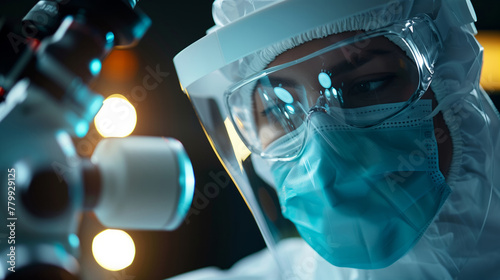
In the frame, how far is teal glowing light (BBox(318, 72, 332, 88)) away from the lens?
3.48ft

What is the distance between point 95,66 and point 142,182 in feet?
0.49

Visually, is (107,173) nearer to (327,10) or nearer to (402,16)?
(327,10)

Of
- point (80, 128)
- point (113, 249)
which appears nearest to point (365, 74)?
point (80, 128)

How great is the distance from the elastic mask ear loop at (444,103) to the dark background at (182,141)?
130 centimetres

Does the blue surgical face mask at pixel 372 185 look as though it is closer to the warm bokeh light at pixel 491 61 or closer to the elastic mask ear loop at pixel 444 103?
the elastic mask ear loop at pixel 444 103

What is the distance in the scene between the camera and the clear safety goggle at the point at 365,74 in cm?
103

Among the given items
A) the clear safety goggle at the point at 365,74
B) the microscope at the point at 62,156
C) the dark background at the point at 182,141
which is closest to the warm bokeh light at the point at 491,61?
the dark background at the point at 182,141

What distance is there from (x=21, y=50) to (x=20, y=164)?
0.15 meters

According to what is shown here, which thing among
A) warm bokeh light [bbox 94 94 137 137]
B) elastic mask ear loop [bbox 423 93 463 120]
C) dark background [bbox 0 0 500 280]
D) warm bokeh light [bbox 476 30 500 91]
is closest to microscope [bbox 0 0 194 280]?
elastic mask ear loop [bbox 423 93 463 120]

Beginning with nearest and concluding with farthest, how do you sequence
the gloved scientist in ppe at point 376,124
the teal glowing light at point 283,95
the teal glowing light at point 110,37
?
the teal glowing light at point 110,37 < the gloved scientist in ppe at point 376,124 < the teal glowing light at point 283,95

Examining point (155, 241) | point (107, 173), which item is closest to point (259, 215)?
point (107, 173)

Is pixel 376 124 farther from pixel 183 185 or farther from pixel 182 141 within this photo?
pixel 182 141

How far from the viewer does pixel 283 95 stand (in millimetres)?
1133

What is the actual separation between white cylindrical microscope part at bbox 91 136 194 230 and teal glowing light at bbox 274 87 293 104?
56cm
